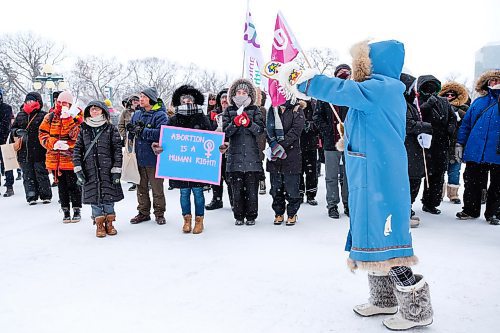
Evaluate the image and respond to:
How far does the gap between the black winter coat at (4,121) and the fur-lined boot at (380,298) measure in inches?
361

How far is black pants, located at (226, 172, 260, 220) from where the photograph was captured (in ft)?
20.8

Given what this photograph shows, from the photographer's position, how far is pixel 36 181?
8.50 metres

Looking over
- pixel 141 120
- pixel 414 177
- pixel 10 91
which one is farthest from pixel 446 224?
pixel 10 91

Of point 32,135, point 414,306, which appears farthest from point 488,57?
point 414,306

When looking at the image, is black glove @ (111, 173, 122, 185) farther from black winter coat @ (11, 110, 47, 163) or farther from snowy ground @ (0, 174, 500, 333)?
black winter coat @ (11, 110, 47, 163)

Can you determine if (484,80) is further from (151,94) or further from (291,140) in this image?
(151,94)

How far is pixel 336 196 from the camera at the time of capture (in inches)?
264

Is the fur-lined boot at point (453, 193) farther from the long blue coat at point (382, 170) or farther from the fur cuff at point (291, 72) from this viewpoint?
the fur cuff at point (291, 72)

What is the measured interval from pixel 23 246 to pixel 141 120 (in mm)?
2371

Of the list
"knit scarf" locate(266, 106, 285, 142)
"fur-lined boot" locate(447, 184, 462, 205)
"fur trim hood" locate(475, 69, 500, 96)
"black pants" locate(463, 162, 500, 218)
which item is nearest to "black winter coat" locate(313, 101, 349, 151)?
"knit scarf" locate(266, 106, 285, 142)

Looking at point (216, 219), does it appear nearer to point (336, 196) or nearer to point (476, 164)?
point (336, 196)

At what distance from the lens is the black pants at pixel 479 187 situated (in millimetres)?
6031

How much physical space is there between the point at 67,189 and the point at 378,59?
18.4 ft

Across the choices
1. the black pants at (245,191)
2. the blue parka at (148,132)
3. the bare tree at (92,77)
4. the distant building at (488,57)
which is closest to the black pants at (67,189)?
the blue parka at (148,132)
